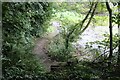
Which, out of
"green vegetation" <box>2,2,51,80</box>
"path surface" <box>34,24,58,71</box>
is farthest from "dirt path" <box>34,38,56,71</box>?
"green vegetation" <box>2,2,51,80</box>

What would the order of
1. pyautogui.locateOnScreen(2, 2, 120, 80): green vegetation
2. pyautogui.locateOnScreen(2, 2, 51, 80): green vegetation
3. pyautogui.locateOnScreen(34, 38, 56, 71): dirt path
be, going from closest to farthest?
pyautogui.locateOnScreen(2, 2, 120, 80): green vegetation
pyautogui.locateOnScreen(2, 2, 51, 80): green vegetation
pyautogui.locateOnScreen(34, 38, 56, 71): dirt path

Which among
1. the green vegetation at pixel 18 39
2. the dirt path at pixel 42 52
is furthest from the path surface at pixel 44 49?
the green vegetation at pixel 18 39

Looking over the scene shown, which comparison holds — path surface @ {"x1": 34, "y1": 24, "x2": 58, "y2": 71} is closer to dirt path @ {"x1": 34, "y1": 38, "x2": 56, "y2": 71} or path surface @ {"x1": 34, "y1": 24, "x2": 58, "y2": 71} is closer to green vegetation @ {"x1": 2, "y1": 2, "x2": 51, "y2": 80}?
dirt path @ {"x1": 34, "y1": 38, "x2": 56, "y2": 71}

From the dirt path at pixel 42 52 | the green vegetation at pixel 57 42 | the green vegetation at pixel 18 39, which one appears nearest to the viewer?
the green vegetation at pixel 57 42

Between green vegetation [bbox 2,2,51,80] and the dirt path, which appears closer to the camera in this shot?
green vegetation [bbox 2,2,51,80]

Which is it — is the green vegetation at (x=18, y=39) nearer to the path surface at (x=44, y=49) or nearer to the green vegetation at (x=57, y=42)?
the green vegetation at (x=57, y=42)

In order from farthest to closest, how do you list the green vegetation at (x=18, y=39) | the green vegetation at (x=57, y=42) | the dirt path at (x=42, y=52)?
the dirt path at (x=42, y=52) → the green vegetation at (x=18, y=39) → the green vegetation at (x=57, y=42)

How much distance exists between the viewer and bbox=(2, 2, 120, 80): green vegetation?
223 centimetres

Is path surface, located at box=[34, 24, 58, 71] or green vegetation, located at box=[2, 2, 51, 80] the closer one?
green vegetation, located at box=[2, 2, 51, 80]

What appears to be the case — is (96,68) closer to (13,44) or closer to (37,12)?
(13,44)

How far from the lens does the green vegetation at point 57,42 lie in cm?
223

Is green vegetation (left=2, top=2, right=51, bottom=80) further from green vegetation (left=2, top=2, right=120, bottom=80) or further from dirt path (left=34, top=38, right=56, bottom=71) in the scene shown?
dirt path (left=34, top=38, right=56, bottom=71)

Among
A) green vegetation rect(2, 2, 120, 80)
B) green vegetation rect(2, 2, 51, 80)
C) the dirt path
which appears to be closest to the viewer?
green vegetation rect(2, 2, 120, 80)

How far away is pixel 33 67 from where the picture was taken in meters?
3.18
